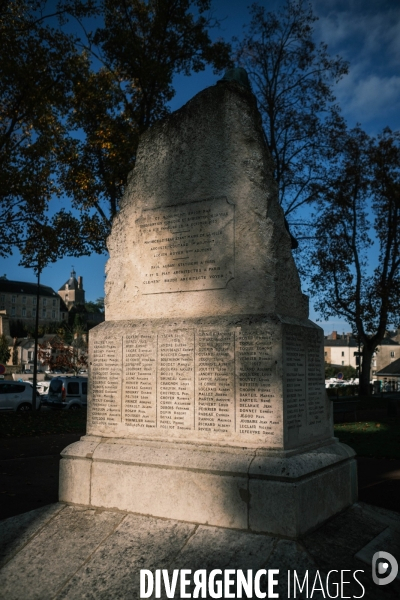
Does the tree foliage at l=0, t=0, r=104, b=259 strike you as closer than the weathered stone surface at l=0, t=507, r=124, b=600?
No

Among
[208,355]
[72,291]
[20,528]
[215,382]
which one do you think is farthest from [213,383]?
[72,291]

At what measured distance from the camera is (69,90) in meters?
20.1

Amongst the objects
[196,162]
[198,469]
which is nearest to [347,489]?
[198,469]

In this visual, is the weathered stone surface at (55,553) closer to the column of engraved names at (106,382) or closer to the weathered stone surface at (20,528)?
the weathered stone surface at (20,528)

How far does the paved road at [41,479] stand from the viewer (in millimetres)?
7039

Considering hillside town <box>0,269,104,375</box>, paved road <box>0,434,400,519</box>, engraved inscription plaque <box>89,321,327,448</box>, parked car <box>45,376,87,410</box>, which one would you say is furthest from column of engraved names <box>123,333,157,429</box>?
hillside town <box>0,269,104,375</box>

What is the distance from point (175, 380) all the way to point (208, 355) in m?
0.44

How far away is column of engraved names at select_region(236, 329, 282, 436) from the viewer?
4656mm

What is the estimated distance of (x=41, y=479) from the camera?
8.95 meters

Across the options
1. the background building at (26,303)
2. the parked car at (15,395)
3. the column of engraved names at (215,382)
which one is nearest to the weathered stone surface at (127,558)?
the column of engraved names at (215,382)

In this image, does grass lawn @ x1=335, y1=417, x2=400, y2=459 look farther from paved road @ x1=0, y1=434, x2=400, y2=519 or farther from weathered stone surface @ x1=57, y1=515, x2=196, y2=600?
weathered stone surface @ x1=57, y1=515, x2=196, y2=600

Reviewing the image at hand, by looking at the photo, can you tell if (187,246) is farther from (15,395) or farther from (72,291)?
(72,291)

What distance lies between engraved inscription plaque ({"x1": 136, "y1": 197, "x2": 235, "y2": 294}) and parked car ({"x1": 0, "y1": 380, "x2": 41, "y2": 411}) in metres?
20.5

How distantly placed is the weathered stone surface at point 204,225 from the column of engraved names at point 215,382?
0.33 metres
